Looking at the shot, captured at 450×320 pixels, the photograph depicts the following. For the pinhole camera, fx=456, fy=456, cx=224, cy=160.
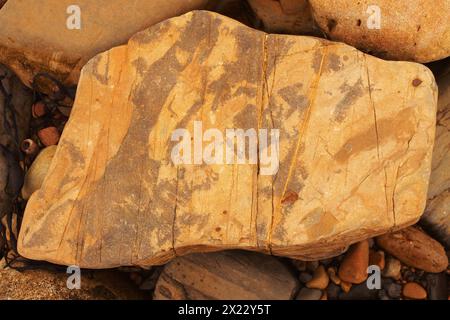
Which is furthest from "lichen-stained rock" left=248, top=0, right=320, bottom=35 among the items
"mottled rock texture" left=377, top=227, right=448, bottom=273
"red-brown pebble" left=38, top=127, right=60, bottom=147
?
"red-brown pebble" left=38, top=127, right=60, bottom=147

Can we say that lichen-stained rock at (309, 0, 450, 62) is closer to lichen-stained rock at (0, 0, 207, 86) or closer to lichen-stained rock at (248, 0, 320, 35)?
lichen-stained rock at (248, 0, 320, 35)

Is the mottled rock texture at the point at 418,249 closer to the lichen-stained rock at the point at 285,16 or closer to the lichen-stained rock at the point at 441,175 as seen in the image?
the lichen-stained rock at the point at 441,175

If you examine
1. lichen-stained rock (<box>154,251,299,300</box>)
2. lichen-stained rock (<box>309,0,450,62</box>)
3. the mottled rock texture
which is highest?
lichen-stained rock (<box>309,0,450,62</box>)

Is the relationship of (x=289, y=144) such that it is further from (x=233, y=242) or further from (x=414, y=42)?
(x=414, y=42)

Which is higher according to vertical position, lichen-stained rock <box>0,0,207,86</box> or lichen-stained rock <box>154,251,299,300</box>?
lichen-stained rock <box>0,0,207,86</box>

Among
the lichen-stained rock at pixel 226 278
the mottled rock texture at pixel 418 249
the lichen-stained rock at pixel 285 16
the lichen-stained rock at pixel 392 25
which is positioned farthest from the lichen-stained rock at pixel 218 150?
the mottled rock texture at pixel 418 249

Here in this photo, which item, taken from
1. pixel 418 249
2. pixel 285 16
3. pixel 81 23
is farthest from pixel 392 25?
pixel 81 23
